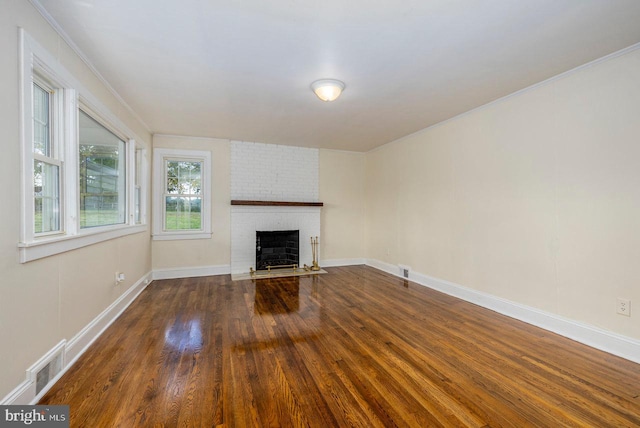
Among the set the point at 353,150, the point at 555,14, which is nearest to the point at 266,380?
the point at 555,14

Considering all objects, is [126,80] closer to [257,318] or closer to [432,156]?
[257,318]

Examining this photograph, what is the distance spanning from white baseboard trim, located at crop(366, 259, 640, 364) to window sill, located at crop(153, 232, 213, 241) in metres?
3.97

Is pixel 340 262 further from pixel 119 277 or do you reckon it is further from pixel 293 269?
pixel 119 277

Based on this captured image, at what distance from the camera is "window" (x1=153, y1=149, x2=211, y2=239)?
484 cm

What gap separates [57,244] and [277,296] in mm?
2504

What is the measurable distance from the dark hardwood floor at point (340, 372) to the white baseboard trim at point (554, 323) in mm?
123

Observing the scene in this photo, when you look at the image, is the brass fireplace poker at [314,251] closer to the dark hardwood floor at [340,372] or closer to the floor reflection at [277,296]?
the floor reflection at [277,296]

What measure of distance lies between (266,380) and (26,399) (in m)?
1.38

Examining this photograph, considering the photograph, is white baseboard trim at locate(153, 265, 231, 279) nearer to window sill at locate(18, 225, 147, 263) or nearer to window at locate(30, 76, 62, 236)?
window sill at locate(18, 225, 147, 263)

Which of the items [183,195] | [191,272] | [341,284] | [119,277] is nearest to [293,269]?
[341,284]

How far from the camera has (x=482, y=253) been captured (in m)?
3.57

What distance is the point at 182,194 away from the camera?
5.03 metres

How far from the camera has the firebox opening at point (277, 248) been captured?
17.2ft

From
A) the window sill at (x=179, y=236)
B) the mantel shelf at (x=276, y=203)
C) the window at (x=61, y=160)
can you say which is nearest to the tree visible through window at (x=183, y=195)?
the window sill at (x=179, y=236)
